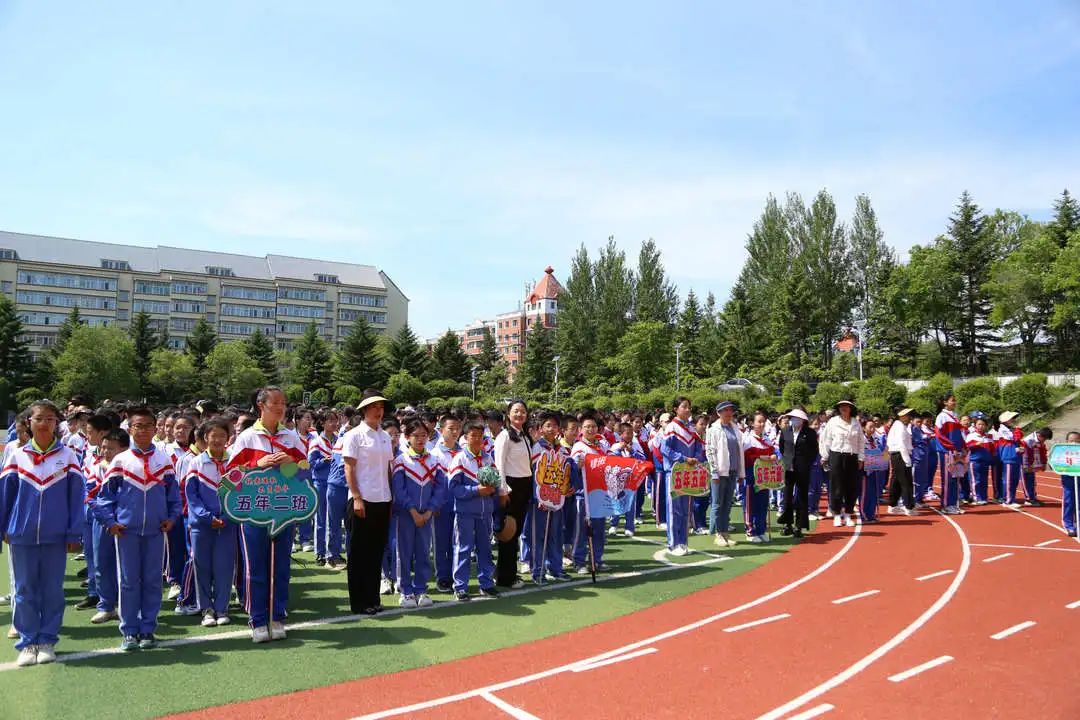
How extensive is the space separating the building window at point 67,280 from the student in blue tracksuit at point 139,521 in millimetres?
91517

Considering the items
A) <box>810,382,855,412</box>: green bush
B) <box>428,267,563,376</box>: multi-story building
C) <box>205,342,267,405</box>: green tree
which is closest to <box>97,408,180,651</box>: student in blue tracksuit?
<box>810,382,855,412</box>: green bush

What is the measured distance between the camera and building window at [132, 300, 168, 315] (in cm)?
8569

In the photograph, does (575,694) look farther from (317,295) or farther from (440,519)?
(317,295)

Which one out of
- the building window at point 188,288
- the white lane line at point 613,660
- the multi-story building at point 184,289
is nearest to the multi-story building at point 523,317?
the multi-story building at point 184,289

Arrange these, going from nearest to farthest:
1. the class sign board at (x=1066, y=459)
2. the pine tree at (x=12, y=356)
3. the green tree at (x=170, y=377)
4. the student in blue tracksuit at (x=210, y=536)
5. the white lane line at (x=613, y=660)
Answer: the white lane line at (x=613, y=660)
the student in blue tracksuit at (x=210, y=536)
the class sign board at (x=1066, y=459)
the pine tree at (x=12, y=356)
the green tree at (x=170, y=377)

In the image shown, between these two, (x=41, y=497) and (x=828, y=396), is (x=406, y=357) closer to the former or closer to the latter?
(x=828, y=396)

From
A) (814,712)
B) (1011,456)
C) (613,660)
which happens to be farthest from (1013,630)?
(1011,456)

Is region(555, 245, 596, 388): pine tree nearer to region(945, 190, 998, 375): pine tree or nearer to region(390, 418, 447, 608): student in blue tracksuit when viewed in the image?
region(945, 190, 998, 375): pine tree

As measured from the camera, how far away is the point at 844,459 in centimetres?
1334

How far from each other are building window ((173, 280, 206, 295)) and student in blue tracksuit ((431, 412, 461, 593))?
91.0 meters

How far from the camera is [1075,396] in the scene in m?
34.7

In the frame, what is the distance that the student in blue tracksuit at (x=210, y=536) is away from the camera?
7.07 meters

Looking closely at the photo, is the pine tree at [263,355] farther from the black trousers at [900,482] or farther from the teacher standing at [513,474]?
the teacher standing at [513,474]

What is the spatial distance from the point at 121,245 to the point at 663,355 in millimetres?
68789
